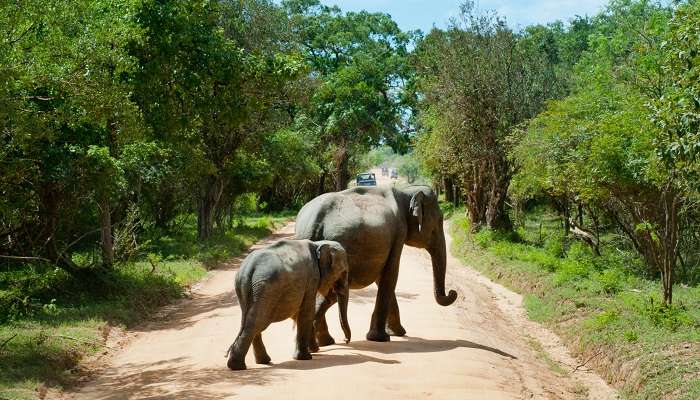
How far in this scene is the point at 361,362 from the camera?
10695 millimetres

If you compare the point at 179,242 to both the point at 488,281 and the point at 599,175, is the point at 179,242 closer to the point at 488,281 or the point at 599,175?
the point at 488,281

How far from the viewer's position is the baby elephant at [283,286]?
33.9ft

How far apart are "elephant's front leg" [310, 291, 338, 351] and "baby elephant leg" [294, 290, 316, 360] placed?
3.42 ft

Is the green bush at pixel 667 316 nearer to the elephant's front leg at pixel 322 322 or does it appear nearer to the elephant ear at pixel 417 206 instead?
the elephant ear at pixel 417 206

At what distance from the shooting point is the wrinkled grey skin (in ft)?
40.7

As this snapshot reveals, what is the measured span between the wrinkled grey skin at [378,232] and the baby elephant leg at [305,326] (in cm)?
110

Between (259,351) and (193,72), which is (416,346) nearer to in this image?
(259,351)

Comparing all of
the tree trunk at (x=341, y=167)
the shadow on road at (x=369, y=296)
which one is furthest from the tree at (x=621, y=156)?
the tree trunk at (x=341, y=167)

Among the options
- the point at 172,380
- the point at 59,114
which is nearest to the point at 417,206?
the point at 172,380

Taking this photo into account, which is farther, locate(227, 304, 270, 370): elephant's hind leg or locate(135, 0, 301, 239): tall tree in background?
locate(135, 0, 301, 239): tall tree in background

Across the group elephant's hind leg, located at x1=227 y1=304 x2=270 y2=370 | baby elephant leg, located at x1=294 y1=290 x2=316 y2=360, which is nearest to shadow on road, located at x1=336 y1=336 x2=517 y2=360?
baby elephant leg, located at x1=294 y1=290 x2=316 y2=360

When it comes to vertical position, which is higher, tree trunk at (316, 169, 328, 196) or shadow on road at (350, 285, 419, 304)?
tree trunk at (316, 169, 328, 196)

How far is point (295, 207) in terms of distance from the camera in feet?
208

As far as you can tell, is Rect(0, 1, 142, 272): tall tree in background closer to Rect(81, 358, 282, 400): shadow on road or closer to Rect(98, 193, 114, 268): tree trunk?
Rect(98, 193, 114, 268): tree trunk
